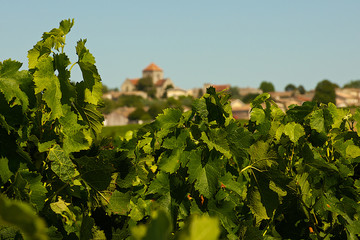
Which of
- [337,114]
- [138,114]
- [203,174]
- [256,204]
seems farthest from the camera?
[138,114]

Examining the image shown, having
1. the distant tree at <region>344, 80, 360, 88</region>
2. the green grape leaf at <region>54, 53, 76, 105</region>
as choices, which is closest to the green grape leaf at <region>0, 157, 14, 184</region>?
the green grape leaf at <region>54, 53, 76, 105</region>

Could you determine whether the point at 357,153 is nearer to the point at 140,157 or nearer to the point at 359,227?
the point at 359,227

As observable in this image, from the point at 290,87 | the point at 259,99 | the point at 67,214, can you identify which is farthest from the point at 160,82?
the point at 67,214

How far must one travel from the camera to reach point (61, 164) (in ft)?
7.15

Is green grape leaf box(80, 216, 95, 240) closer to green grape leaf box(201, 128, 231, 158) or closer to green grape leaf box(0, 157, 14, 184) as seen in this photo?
green grape leaf box(0, 157, 14, 184)

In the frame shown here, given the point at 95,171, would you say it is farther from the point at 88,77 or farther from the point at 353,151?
the point at 353,151

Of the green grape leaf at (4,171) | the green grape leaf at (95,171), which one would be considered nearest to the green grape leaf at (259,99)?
the green grape leaf at (95,171)

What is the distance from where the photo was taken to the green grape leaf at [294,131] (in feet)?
10.7

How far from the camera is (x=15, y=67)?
2.07m

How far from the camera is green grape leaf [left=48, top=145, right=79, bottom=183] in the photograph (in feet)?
7.10

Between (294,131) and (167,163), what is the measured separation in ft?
3.89

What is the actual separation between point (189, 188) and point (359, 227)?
1.64 metres

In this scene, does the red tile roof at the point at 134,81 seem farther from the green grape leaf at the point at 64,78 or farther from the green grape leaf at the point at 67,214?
the green grape leaf at the point at 64,78

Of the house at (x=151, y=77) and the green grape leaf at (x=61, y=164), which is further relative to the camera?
the house at (x=151, y=77)
